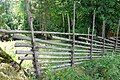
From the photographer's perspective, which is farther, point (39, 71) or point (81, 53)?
point (81, 53)

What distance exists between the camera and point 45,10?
70.2 ft

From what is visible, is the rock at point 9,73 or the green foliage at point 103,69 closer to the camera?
the rock at point 9,73

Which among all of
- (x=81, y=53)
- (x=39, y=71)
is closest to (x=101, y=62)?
(x=81, y=53)

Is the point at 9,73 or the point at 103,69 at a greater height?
the point at 9,73

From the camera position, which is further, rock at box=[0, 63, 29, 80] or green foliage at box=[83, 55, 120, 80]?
green foliage at box=[83, 55, 120, 80]

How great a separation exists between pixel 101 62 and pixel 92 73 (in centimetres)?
76

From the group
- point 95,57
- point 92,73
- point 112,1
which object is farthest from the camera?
point 112,1

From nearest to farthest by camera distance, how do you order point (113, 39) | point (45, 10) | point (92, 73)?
point (92, 73), point (113, 39), point (45, 10)

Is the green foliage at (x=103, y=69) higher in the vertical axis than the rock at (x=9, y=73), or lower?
lower

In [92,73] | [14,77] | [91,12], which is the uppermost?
[91,12]

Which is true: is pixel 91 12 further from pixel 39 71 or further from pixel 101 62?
pixel 39 71

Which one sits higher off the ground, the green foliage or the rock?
the rock

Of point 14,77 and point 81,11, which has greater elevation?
point 81,11

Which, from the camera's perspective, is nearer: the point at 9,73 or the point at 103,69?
the point at 9,73
